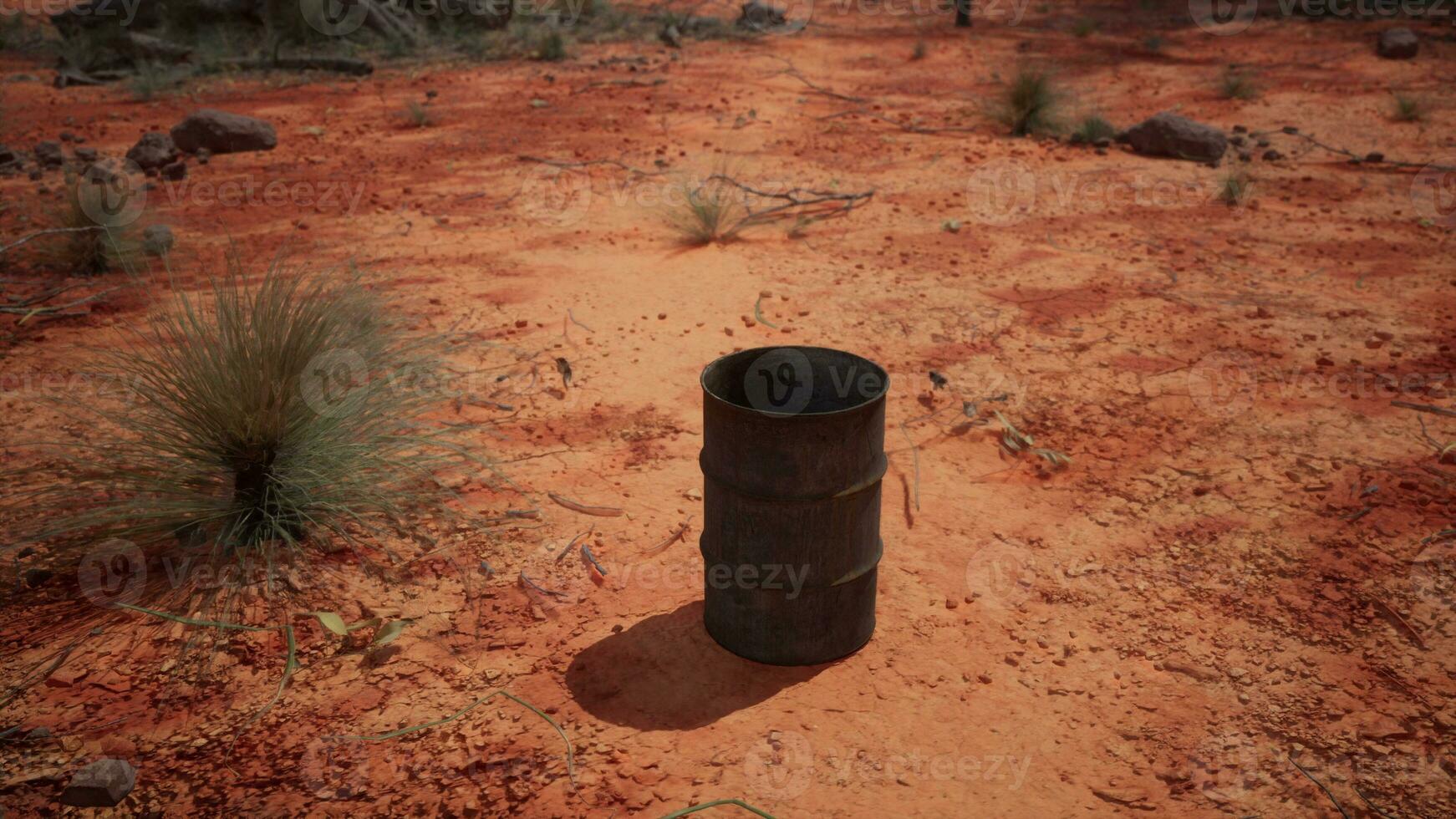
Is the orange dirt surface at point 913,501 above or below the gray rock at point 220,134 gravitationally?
below

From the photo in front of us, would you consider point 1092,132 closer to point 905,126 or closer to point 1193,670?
point 905,126

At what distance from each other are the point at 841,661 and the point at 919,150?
6201mm

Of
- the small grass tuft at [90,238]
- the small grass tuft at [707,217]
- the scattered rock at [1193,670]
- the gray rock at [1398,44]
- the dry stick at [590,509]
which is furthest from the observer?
the gray rock at [1398,44]

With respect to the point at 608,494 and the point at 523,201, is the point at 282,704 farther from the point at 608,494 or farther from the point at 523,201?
the point at 523,201

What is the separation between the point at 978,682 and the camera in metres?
2.92

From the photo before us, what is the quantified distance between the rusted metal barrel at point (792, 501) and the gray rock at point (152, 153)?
6673 millimetres

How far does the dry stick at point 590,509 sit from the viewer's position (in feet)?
12.3

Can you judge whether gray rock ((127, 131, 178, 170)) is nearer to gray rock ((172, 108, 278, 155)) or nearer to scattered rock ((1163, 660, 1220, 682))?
gray rock ((172, 108, 278, 155))

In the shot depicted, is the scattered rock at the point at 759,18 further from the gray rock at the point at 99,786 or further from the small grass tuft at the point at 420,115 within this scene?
the gray rock at the point at 99,786

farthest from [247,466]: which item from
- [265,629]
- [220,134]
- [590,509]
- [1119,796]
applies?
[220,134]

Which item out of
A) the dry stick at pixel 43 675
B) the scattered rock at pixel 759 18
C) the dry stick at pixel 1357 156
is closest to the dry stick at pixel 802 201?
the dry stick at pixel 1357 156

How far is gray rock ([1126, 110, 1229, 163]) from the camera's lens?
26.4 feet

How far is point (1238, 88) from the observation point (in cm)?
987

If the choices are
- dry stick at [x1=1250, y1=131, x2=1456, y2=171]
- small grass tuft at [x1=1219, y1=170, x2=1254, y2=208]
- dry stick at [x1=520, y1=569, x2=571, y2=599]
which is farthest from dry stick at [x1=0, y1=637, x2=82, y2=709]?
dry stick at [x1=1250, y1=131, x2=1456, y2=171]
